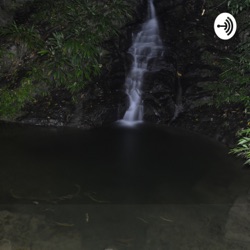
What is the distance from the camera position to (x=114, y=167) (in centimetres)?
691

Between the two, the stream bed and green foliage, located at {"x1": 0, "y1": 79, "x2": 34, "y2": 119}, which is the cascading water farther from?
green foliage, located at {"x1": 0, "y1": 79, "x2": 34, "y2": 119}

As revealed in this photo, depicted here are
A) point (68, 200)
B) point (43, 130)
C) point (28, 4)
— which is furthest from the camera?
point (28, 4)

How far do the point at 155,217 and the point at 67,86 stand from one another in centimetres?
576

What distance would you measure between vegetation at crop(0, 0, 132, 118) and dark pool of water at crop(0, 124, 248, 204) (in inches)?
56.1

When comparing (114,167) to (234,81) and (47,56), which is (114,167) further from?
(234,81)

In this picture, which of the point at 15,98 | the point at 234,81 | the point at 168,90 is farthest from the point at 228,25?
the point at 15,98

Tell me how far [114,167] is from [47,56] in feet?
15.8

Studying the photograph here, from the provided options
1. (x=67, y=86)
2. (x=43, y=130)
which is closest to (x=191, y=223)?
(x=43, y=130)

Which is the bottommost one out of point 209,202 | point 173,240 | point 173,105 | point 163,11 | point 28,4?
point 173,240

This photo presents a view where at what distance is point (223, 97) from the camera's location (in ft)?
30.8

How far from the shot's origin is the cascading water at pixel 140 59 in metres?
10.0

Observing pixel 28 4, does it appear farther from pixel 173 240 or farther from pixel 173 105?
pixel 173 240

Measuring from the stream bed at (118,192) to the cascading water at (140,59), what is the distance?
149cm

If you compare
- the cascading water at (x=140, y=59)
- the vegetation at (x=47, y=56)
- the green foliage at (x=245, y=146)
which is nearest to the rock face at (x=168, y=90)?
the cascading water at (x=140, y=59)
